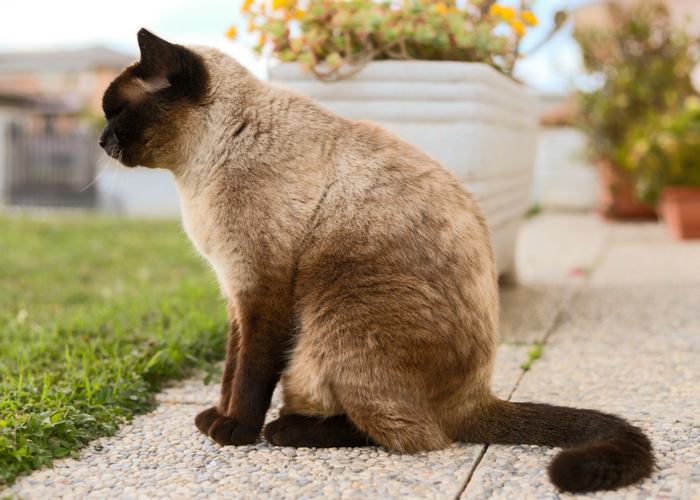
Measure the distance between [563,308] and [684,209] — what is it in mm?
3275

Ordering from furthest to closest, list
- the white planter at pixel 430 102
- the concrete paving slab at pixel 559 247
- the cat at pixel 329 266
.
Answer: the concrete paving slab at pixel 559 247
the white planter at pixel 430 102
the cat at pixel 329 266

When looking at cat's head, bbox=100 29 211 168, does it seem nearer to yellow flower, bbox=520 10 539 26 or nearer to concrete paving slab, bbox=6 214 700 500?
concrete paving slab, bbox=6 214 700 500

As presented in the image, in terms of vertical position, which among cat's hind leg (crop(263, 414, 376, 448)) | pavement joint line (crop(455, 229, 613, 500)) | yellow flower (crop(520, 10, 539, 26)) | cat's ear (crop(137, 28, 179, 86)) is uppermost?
yellow flower (crop(520, 10, 539, 26))

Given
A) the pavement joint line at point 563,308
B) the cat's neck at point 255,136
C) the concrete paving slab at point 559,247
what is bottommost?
the concrete paving slab at point 559,247

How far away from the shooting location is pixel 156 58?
2.04 metres

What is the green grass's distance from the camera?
6.52 feet

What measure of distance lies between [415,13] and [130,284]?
2.80 metres

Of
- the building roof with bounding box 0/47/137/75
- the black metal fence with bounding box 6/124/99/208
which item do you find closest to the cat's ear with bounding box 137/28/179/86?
the black metal fence with bounding box 6/124/99/208

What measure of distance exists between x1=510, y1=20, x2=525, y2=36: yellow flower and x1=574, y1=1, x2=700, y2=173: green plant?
15.7ft

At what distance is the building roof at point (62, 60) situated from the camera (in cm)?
2664

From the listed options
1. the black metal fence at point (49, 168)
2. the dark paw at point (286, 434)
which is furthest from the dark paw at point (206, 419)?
the black metal fence at point (49, 168)

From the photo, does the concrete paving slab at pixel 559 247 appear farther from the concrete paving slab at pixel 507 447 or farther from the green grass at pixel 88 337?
the green grass at pixel 88 337

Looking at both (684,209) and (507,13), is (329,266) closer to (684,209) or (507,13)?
(507,13)

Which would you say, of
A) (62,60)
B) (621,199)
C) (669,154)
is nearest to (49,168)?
(621,199)
